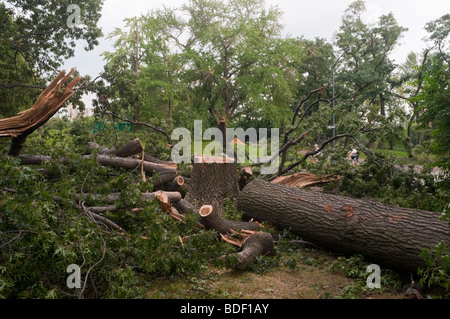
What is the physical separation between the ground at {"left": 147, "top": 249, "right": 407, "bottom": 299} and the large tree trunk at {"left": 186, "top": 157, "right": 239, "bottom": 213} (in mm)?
2306

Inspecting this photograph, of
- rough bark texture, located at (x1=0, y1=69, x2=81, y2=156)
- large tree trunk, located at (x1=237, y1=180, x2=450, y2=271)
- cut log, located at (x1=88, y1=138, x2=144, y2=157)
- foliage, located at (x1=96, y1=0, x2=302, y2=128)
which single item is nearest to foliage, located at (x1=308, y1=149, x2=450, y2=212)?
large tree trunk, located at (x1=237, y1=180, x2=450, y2=271)

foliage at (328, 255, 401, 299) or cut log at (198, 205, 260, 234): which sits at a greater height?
cut log at (198, 205, 260, 234)

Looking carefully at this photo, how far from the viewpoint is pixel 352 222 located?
459 centimetres

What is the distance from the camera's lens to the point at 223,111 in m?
26.2

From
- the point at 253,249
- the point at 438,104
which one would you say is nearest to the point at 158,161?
the point at 253,249

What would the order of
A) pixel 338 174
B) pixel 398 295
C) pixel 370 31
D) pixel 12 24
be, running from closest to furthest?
1. pixel 398 295
2. pixel 338 174
3. pixel 12 24
4. pixel 370 31

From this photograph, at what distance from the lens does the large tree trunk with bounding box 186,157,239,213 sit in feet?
21.2

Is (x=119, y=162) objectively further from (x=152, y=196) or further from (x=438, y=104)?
(x=438, y=104)

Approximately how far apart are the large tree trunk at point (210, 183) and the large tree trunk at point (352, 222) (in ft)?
2.23

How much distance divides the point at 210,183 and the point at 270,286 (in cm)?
289

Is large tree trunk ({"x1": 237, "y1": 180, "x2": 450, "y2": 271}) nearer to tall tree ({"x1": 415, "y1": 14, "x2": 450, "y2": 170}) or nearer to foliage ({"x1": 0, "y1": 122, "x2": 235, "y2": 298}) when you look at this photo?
tall tree ({"x1": 415, "y1": 14, "x2": 450, "y2": 170})

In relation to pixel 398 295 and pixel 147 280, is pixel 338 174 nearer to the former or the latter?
pixel 398 295
